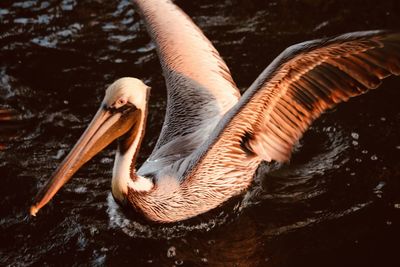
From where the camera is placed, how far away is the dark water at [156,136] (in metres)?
4.25

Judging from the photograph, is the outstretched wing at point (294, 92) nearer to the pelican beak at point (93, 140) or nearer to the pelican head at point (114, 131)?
the pelican head at point (114, 131)

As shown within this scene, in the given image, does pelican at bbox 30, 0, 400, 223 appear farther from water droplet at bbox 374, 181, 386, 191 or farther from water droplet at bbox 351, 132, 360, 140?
water droplet at bbox 351, 132, 360, 140

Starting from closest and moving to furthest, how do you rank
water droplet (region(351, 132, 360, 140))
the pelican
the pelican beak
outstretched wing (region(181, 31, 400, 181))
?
outstretched wing (region(181, 31, 400, 181)) < the pelican < the pelican beak < water droplet (region(351, 132, 360, 140))

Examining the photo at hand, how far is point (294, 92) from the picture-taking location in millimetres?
3928

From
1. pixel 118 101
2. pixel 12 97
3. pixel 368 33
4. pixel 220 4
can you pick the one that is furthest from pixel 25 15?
pixel 368 33

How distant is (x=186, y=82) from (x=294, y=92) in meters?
1.49

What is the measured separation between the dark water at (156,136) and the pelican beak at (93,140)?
39cm

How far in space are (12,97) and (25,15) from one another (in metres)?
1.64

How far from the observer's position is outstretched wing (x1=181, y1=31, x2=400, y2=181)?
3562 millimetres

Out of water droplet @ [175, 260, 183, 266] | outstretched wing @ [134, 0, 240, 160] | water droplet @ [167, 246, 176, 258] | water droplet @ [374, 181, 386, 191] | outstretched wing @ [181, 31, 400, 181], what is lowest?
water droplet @ [167, 246, 176, 258]

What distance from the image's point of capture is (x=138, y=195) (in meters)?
4.27

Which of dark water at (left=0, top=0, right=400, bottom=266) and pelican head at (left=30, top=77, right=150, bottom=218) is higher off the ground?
pelican head at (left=30, top=77, right=150, bottom=218)

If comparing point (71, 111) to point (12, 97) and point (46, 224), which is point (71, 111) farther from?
point (46, 224)

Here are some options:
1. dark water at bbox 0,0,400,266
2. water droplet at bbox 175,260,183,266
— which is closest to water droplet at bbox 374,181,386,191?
dark water at bbox 0,0,400,266
